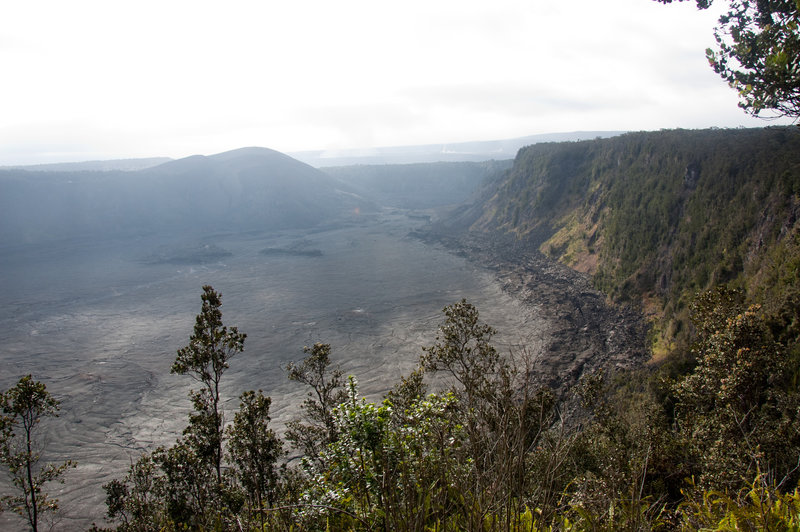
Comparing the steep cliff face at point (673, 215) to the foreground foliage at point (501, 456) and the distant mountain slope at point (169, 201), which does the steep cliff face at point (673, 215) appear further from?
the distant mountain slope at point (169, 201)

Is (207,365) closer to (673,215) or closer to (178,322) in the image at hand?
(178,322)

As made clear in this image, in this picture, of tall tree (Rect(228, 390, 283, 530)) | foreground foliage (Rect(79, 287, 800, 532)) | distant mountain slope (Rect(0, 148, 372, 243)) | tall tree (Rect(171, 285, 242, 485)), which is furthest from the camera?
distant mountain slope (Rect(0, 148, 372, 243))

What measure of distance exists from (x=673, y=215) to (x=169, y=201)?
137 meters

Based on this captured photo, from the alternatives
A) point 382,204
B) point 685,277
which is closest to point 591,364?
point 685,277

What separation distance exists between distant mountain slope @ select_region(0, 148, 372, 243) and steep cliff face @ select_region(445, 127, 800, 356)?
8390cm

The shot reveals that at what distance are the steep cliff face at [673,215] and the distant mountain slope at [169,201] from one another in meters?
83.9

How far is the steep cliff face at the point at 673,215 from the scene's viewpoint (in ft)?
112

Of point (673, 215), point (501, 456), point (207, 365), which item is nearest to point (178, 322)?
point (207, 365)

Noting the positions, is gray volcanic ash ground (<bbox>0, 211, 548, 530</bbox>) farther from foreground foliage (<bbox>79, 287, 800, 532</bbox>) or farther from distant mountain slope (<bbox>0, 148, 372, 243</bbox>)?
distant mountain slope (<bbox>0, 148, 372, 243</bbox>)

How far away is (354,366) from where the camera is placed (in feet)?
128

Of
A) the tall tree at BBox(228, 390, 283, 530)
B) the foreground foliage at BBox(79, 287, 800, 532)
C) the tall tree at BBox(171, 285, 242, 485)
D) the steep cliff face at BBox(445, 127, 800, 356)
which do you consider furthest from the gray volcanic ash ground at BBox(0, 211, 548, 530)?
the tall tree at BBox(228, 390, 283, 530)

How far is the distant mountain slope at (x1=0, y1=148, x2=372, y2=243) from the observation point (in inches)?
4493

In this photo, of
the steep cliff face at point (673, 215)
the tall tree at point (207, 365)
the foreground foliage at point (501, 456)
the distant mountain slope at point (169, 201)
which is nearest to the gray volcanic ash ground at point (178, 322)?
the steep cliff face at point (673, 215)

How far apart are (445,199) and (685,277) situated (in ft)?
463
